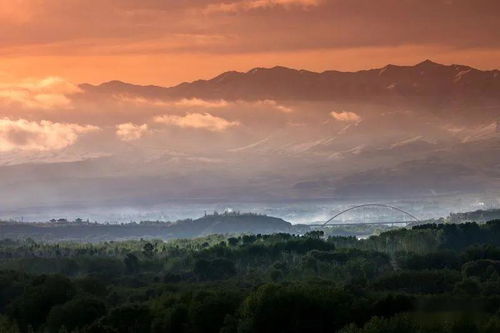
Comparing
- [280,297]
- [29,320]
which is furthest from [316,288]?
[29,320]

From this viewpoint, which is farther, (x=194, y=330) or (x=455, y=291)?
(x=455, y=291)

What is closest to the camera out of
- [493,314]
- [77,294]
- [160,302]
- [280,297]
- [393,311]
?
[493,314]

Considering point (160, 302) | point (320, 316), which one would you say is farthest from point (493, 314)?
point (160, 302)

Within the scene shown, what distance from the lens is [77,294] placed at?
19975cm

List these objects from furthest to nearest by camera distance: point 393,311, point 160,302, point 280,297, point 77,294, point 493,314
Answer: point 77,294 < point 160,302 < point 280,297 < point 393,311 < point 493,314

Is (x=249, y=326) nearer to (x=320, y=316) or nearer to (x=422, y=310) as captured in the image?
(x=320, y=316)

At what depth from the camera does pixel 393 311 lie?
16150 cm

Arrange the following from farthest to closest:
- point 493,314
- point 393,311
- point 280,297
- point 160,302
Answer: point 160,302, point 280,297, point 393,311, point 493,314

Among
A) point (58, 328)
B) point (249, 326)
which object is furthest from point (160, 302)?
point (249, 326)

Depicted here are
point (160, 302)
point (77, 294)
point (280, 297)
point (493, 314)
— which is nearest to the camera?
point (493, 314)

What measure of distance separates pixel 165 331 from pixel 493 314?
1503 inches

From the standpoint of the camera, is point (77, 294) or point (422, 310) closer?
point (422, 310)

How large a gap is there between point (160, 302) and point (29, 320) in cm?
1562

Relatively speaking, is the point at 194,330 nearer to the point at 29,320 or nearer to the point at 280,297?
the point at 280,297
